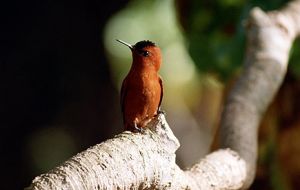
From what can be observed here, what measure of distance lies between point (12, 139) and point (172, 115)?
4864 millimetres

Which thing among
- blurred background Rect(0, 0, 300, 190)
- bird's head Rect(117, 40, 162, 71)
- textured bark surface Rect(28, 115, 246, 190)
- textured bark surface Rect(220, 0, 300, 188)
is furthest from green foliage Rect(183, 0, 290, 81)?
textured bark surface Rect(28, 115, 246, 190)

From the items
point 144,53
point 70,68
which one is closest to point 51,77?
point 70,68

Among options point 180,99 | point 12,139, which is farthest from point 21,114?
point 180,99

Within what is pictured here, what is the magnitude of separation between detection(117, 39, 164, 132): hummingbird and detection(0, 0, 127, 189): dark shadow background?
108 inches

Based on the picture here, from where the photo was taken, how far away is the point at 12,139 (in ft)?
18.8

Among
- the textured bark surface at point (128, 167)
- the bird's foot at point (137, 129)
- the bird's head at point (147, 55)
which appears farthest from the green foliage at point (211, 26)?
the textured bark surface at point (128, 167)

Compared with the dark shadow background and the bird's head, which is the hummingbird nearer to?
the bird's head

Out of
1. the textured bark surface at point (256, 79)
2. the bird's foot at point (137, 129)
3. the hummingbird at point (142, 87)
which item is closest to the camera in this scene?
the bird's foot at point (137, 129)

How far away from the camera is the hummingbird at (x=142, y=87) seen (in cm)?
307

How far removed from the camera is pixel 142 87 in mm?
3080

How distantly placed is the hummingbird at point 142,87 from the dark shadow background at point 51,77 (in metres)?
2.74

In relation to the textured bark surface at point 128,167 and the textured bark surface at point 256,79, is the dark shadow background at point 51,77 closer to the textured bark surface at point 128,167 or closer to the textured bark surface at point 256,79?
the textured bark surface at point 256,79

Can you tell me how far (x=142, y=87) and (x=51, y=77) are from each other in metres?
2.98

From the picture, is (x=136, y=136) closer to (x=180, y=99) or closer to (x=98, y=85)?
(x=98, y=85)
